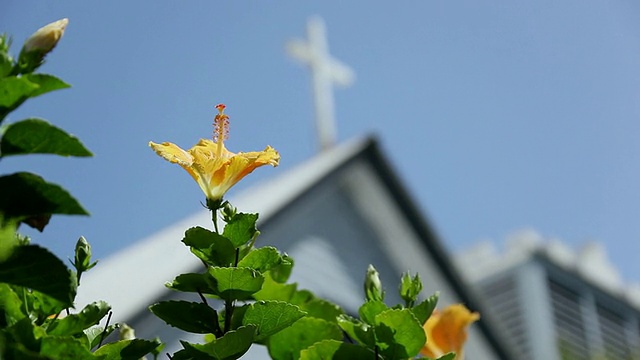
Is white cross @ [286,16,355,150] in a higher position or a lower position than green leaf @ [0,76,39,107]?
higher

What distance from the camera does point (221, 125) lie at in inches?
44.6

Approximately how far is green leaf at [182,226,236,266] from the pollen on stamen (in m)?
0.13

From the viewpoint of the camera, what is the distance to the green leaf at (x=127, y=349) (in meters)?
0.99

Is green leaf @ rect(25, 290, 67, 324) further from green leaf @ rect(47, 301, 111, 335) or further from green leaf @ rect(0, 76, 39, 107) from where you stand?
green leaf @ rect(0, 76, 39, 107)

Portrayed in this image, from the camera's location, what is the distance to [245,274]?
1.00m

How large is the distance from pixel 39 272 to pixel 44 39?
0.81 feet

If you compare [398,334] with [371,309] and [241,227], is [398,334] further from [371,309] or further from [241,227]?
[241,227]

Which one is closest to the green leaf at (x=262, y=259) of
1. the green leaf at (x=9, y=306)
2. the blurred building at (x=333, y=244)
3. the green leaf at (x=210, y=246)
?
the green leaf at (x=210, y=246)

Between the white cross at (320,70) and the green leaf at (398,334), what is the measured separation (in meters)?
8.52

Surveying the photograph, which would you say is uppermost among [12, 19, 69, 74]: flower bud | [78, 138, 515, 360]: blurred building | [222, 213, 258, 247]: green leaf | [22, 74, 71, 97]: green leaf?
[78, 138, 515, 360]: blurred building

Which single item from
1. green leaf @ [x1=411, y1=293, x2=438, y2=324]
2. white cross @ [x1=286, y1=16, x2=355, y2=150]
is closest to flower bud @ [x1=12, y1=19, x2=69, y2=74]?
green leaf @ [x1=411, y1=293, x2=438, y2=324]

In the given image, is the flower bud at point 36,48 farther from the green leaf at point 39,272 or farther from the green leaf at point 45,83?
the green leaf at point 39,272

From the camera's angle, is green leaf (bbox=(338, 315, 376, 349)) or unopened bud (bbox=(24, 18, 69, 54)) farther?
green leaf (bbox=(338, 315, 376, 349))

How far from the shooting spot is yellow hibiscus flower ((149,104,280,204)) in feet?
3.46
